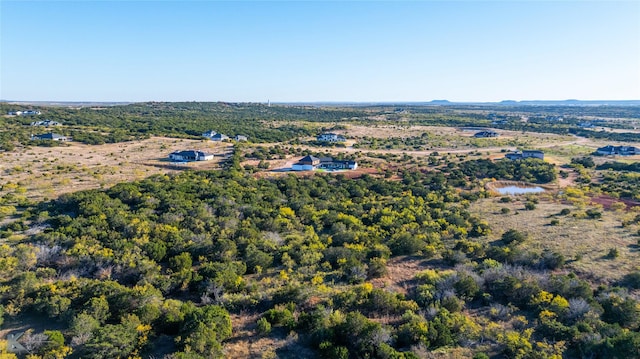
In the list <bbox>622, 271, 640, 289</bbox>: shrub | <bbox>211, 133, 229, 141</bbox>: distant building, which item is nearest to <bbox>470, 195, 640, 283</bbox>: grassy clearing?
→ <bbox>622, 271, 640, 289</bbox>: shrub

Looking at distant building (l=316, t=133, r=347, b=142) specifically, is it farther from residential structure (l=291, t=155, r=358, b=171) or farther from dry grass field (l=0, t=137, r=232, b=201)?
residential structure (l=291, t=155, r=358, b=171)

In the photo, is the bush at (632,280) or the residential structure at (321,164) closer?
the bush at (632,280)

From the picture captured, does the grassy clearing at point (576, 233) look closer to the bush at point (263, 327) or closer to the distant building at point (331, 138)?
the bush at point (263, 327)

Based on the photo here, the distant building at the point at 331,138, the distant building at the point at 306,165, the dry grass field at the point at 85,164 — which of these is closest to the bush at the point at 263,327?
the dry grass field at the point at 85,164

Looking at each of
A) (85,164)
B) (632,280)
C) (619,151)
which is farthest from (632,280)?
(619,151)

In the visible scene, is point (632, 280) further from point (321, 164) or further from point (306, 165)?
point (321, 164)

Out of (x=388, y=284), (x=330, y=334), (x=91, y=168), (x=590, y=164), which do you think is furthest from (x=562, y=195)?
(x=91, y=168)

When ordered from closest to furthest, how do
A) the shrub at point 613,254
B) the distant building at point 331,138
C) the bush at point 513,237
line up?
the shrub at point 613,254 < the bush at point 513,237 < the distant building at point 331,138
